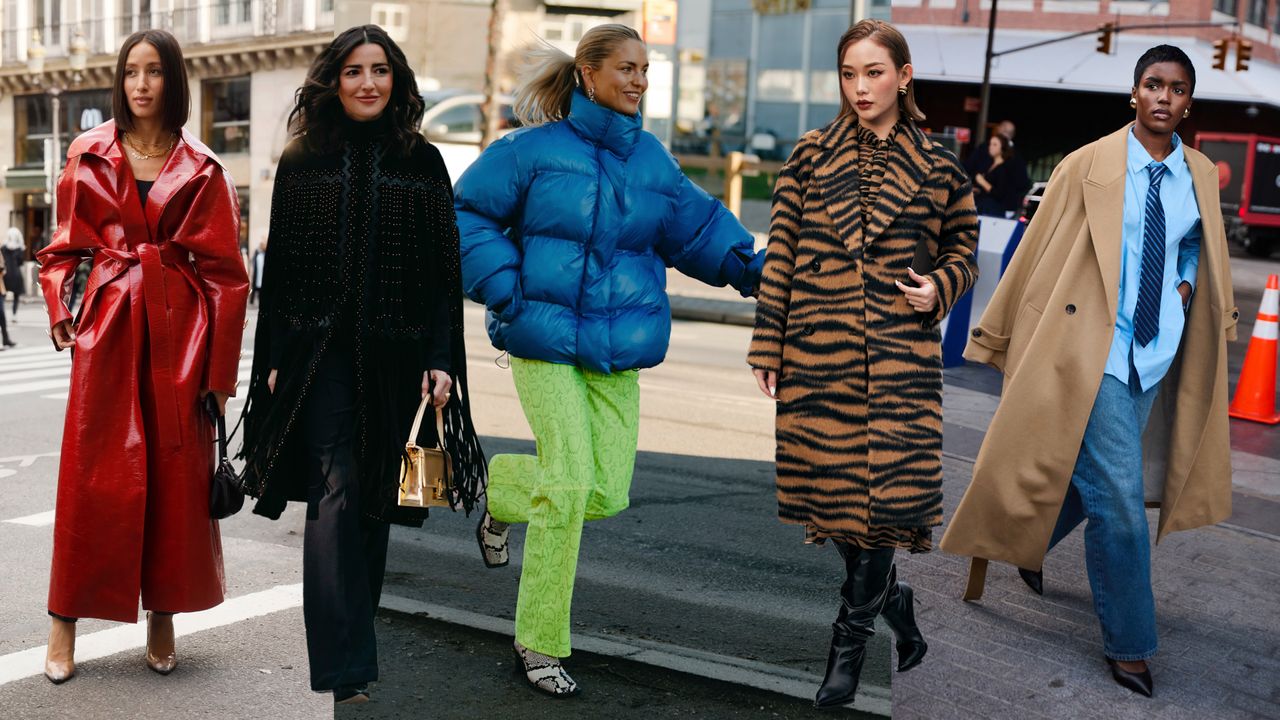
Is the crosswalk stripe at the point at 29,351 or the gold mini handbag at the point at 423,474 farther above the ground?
the gold mini handbag at the point at 423,474

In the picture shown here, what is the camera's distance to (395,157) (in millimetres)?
3920

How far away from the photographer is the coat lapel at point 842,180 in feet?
12.5

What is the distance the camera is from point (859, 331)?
381 centimetres

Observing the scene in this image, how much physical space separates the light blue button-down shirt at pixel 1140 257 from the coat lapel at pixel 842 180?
45.9 inches

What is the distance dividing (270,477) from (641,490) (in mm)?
3495

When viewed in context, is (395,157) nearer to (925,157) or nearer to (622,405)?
(622,405)

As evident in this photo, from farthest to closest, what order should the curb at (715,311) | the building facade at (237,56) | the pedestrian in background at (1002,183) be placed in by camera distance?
1. the building facade at (237,56)
2. the curb at (715,311)
3. the pedestrian in background at (1002,183)

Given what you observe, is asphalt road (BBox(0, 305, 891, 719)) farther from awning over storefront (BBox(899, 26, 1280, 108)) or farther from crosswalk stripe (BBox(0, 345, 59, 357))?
awning over storefront (BBox(899, 26, 1280, 108))

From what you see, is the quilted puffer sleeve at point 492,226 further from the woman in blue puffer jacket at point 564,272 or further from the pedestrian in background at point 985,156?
the pedestrian in background at point 985,156

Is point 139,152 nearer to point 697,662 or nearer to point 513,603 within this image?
point 513,603

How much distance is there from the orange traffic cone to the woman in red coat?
25.7ft

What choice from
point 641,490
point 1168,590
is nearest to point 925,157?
point 1168,590

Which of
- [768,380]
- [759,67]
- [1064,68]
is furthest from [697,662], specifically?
[1064,68]

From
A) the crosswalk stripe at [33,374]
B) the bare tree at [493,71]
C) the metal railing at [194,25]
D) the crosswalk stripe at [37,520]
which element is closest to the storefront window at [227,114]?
the metal railing at [194,25]
